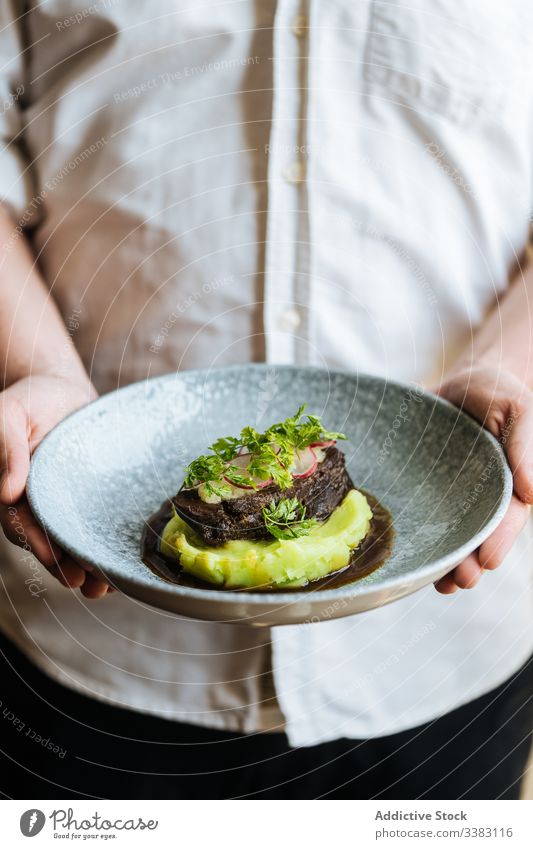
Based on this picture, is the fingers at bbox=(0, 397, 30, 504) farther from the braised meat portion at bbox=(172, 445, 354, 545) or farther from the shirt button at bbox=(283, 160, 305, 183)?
the shirt button at bbox=(283, 160, 305, 183)

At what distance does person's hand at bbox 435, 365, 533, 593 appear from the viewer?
2.57 ft

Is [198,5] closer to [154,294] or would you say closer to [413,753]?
[154,294]

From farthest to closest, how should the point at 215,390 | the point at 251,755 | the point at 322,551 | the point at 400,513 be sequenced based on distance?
the point at 251,755 → the point at 215,390 → the point at 400,513 → the point at 322,551

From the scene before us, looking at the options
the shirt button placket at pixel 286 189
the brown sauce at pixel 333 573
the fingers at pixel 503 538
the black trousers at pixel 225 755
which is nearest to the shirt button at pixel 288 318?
the shirt button placket at pixel 286 189

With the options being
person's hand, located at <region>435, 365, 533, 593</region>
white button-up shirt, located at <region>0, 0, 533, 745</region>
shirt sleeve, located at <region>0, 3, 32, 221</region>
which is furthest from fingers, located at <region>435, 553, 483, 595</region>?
shirt sleeve, located at <region>0, 3, 32, 221</region>

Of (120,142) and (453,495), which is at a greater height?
(120,142)

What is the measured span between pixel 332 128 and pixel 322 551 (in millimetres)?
626

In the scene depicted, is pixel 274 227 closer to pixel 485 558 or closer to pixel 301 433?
pixel 301 433

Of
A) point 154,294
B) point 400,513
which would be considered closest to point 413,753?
point 400,513

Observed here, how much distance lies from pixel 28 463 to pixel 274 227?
485 millimetres

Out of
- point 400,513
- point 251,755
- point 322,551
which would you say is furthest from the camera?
point 251,755

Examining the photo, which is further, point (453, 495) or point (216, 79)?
point (216, 79)

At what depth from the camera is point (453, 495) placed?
2.87 ft

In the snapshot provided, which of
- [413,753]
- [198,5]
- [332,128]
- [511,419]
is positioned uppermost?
[198,5]
